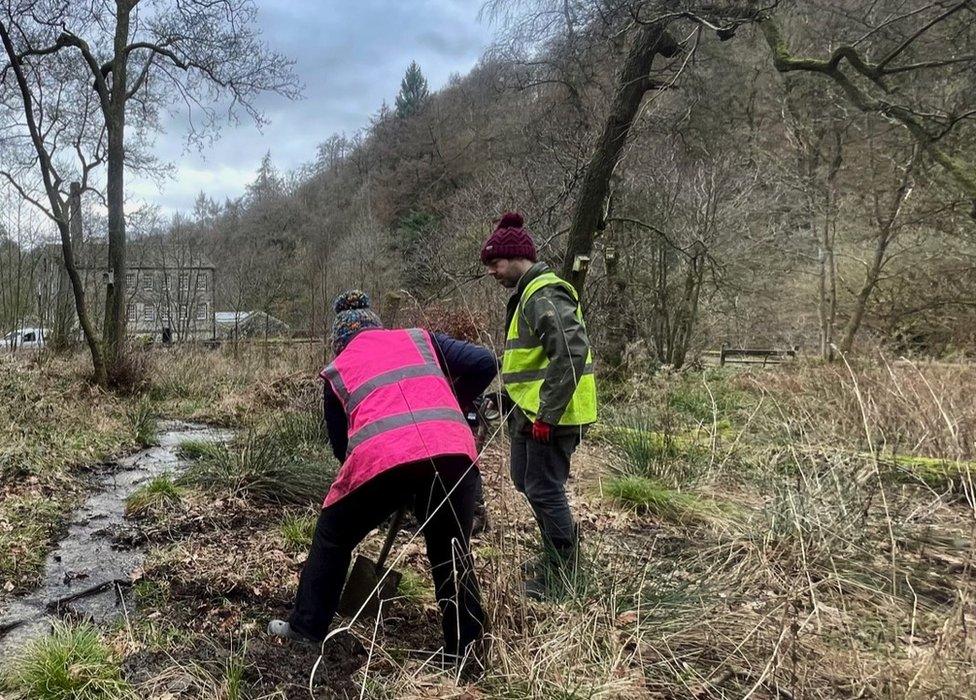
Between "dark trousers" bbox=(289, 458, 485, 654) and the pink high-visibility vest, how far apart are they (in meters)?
0.06

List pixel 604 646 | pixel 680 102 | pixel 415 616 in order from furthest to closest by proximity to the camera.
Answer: pixel 680 102
pixel 415 616
pixel 604 646

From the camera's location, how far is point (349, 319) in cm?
270

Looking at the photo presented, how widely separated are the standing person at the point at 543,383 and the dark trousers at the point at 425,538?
1.81 feet

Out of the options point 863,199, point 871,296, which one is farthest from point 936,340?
point 863,199

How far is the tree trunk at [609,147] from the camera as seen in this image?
883 cm

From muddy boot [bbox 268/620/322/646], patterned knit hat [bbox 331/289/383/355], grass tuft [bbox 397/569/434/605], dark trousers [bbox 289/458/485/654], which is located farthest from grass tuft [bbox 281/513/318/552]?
patterned knit hat [bbox 331/289/383/355]

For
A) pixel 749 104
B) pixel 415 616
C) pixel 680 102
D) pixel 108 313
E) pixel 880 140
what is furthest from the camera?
pixel 749 104

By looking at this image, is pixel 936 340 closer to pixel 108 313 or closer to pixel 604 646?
pixel 604 646

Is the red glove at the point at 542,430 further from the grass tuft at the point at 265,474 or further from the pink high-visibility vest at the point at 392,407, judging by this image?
the grass tuft at the point at 265,474

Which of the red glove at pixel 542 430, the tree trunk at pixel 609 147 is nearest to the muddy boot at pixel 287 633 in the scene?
the red glove at pixel 542 430

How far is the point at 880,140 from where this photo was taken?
513 inches

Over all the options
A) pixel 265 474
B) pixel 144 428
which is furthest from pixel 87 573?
pixel 144 428

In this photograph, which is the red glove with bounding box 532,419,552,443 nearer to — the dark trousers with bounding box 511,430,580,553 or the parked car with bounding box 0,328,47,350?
the dark trousers with bounding box 511,430,580,553

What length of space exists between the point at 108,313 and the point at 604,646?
9.72 meters
